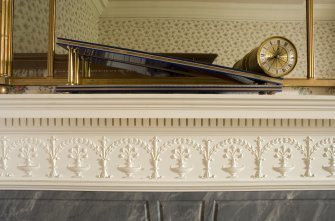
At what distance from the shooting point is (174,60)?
764mm

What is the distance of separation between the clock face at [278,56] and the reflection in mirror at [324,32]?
0.14 meters

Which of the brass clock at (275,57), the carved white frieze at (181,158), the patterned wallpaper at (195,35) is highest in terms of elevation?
the patterned wallpaper at (195,35)

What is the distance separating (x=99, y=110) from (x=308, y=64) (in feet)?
2.02

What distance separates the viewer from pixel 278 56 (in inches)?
31.7

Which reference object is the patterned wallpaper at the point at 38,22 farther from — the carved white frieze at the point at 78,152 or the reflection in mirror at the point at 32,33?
the carved white frieze at the point at 78,152

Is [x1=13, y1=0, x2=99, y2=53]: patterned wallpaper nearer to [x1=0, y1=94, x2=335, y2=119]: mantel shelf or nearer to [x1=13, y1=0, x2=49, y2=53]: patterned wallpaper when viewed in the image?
[x1=13, y1=0, x2=49, y2=53]: patterned wallpaper

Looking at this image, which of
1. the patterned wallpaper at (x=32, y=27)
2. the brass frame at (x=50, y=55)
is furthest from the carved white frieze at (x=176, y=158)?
the patterned wallpaper at (x=32, y=27)

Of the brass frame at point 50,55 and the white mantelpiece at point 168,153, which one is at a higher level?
the brass frame at point 50,55

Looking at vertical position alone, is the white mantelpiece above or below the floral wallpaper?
below

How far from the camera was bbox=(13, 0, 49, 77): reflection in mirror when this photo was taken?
90 centimetres

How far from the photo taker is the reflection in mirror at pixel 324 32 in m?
0.90

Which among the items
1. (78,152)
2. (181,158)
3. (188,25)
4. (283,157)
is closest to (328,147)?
(283,157)

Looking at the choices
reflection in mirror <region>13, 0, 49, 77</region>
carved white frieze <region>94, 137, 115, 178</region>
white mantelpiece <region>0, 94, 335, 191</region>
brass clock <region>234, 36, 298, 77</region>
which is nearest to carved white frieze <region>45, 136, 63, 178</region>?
white mantelpiece <region>0, 94, 335, 191</region>

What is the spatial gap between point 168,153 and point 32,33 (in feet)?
1.78
